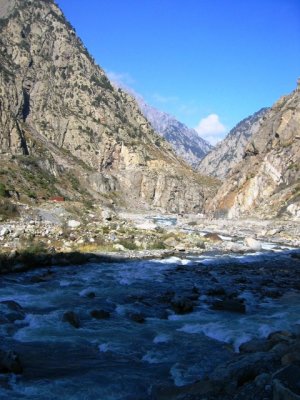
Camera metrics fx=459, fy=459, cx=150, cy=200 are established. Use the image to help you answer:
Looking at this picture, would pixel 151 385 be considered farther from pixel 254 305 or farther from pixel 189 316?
pixel 254 305

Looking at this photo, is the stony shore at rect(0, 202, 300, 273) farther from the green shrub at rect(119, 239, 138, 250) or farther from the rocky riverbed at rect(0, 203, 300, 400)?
the rocky riverbed at rect(0, 203, 300, 400)

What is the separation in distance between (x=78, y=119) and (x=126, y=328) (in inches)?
5672

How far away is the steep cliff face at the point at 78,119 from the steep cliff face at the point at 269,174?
158ft

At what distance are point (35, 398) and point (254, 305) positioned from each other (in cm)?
1161

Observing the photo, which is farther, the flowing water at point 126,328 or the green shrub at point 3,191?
the green shrub at point 3,191

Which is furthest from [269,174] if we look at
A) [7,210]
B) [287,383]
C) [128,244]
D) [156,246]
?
[287,383]

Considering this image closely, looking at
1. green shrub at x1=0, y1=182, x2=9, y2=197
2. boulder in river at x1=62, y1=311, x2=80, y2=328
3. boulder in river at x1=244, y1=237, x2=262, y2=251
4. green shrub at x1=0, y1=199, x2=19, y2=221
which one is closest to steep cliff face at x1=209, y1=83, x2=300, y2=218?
boulder in river at x1=244, y1=237, x2=262, y2=251

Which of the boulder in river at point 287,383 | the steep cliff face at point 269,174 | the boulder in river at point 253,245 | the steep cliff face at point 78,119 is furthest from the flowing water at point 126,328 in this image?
the steep cliff face at point 78,119

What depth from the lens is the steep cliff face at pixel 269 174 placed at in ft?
262

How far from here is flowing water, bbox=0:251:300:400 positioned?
11.1 m

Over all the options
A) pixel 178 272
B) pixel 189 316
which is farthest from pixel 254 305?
pixel 178 272

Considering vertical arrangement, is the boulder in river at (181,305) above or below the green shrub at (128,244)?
below

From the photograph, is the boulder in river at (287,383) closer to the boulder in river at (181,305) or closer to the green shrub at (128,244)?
the boulder in river at (181,305)

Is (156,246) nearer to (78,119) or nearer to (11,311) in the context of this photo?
(11,311)
